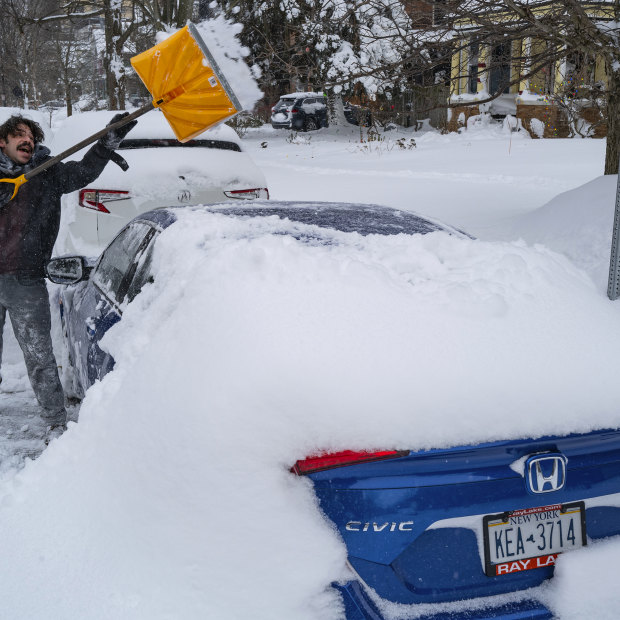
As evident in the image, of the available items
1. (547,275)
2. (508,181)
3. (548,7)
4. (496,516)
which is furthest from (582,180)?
(496,516)

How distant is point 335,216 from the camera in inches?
134

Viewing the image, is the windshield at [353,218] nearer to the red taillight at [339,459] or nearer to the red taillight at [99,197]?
the red taillight at [339,459]

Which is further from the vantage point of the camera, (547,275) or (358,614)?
(547,275)

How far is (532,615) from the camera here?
6.41 feet

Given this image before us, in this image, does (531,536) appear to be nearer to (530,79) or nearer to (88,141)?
(88,141)

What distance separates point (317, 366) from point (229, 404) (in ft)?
0.88

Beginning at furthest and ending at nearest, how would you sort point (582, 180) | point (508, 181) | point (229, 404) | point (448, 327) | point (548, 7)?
point (508, 181)
point (582, 180)
point (548, 7)
point (448, 327)
point (229, 404)

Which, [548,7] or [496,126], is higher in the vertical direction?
[548,7]

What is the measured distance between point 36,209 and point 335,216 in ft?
6.11

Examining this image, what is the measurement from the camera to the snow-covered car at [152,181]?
20.4ft

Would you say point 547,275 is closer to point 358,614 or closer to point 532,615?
point 532,615

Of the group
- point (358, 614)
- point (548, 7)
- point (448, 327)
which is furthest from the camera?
point (548, 7)

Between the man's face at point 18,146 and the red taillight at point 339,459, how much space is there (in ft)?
10.0

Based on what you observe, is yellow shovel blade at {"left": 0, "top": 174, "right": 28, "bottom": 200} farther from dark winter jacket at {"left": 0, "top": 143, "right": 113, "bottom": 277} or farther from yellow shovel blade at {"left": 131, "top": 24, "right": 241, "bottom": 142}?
yellow shovel blade at {"left": 131, "top": 24, "right": 241, "bottom": 142}
